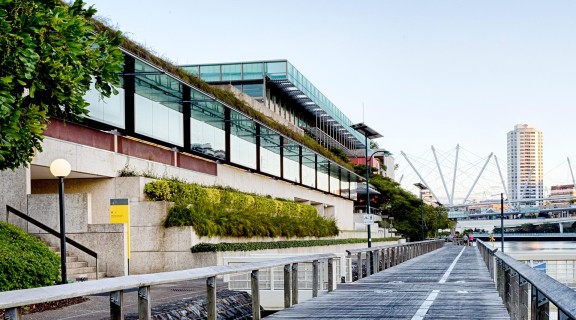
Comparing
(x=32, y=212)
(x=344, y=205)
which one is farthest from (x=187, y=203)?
(x=344, y=205)

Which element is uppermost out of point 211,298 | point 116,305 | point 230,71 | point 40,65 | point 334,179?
point 230,71

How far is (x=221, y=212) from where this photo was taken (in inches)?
1241

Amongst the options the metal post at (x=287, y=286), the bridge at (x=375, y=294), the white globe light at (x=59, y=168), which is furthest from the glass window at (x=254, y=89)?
the metal post at (x=287, y=286)

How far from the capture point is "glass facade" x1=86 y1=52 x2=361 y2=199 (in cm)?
2773

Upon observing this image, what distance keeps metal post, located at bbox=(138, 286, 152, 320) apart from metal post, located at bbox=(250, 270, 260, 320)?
13.6 ft

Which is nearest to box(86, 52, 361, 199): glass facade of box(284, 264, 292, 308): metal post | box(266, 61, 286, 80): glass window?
box(266, 61, 286, 80): glass window

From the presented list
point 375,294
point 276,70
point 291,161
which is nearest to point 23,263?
point 375,294

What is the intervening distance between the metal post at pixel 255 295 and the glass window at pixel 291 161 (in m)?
37.8

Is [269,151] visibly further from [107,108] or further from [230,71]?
[230,71]

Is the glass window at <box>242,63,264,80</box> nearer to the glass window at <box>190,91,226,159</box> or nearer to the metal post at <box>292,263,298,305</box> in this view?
the glass window at <box>190,91,226,159</box>

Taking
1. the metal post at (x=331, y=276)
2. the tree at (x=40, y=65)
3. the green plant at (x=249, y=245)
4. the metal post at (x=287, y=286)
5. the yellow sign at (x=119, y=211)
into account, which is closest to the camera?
the tree at (x=40, y=65)

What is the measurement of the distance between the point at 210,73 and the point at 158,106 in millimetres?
40727

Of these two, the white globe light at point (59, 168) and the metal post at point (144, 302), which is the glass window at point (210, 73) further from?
the metal post at point (144, 302)

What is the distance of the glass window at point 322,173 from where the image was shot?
207 feet
